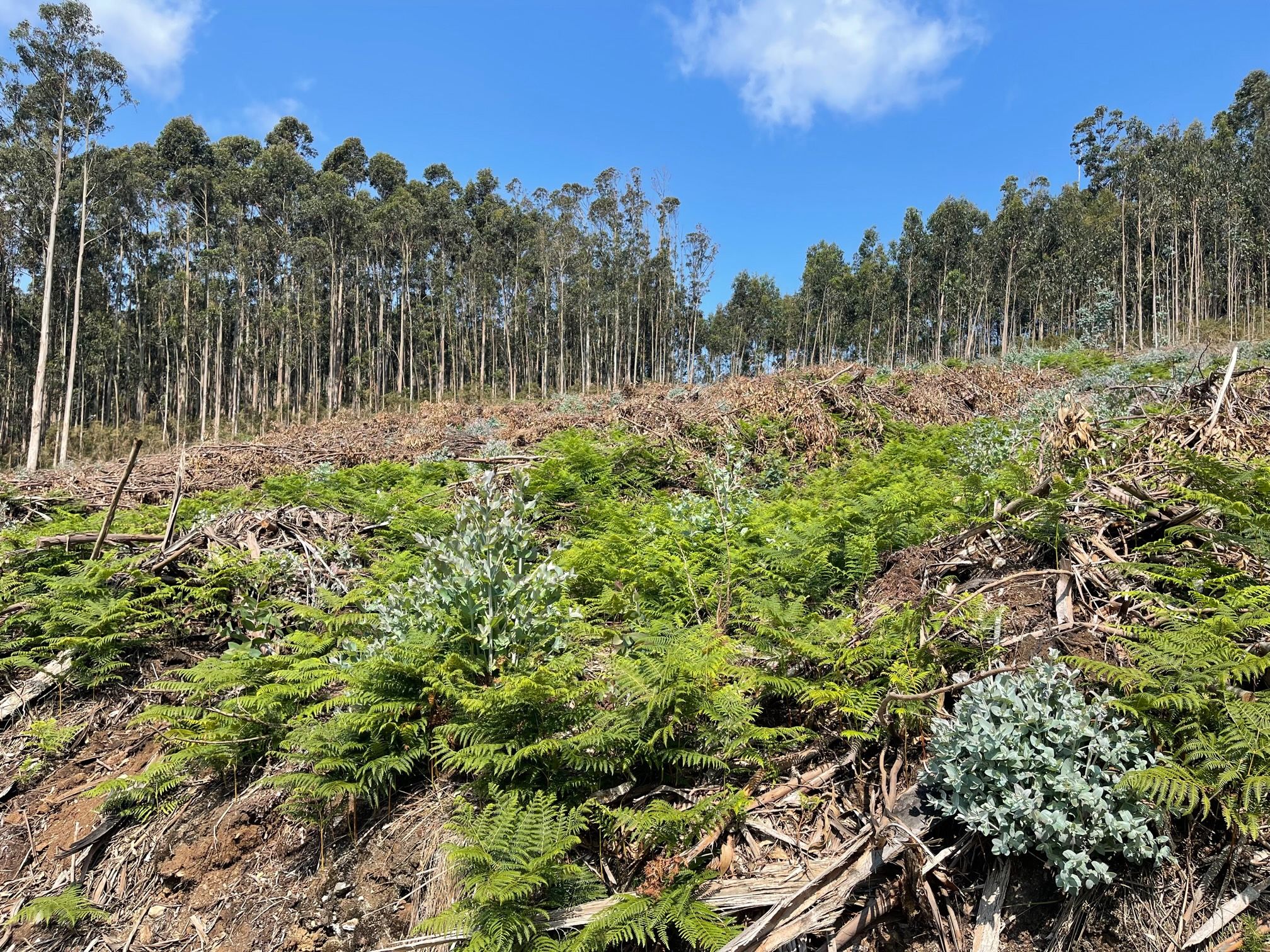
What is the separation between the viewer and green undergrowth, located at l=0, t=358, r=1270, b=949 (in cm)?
257

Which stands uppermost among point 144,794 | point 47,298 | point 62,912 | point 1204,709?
point 47,298

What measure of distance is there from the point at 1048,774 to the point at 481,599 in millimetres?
2867

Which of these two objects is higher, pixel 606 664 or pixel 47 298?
pixel 47 298

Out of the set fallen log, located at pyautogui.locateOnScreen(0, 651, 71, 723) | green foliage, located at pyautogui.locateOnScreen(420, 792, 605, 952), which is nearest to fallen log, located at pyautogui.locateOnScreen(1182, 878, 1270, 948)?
green foliage, located at pyautogui.locateOnScreen(420, 792, 605, 952)

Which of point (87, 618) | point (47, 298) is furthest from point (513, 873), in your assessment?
point (47, 298)

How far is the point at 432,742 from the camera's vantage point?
3422mm

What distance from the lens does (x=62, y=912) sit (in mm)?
3320

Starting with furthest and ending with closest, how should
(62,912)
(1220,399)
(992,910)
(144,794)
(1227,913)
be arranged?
(1220,399)
(144,794)
(62,912)
(992,910)
(1227,913)

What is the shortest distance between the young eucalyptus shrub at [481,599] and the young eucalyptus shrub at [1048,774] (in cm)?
215

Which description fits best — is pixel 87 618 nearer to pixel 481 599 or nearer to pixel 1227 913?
pixel 481 599

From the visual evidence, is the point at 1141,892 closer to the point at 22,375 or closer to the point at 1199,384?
the point at 1199,384

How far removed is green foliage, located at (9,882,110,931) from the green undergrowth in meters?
0.54

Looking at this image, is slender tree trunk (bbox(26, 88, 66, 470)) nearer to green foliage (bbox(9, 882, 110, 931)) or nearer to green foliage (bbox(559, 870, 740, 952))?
green foliage (bbox(9, 882, 110, 931))

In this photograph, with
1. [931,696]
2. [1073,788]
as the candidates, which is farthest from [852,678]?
[1073,788]
